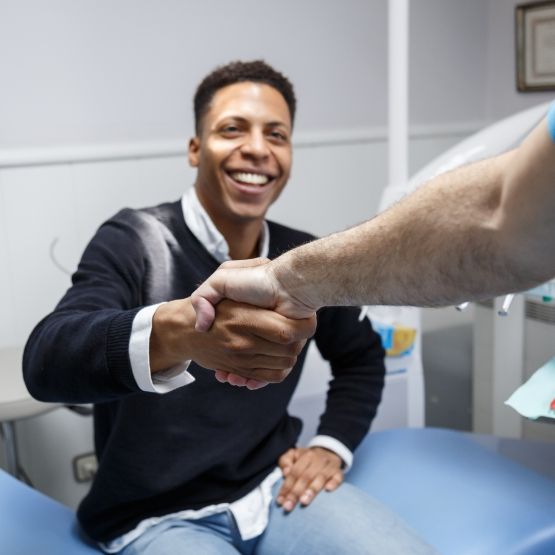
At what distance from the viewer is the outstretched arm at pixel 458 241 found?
66cm

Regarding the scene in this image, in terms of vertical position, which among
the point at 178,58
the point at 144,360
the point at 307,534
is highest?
the point at 178,58

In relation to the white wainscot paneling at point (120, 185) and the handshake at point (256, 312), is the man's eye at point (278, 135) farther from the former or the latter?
the white wainscot paneling at point (120, 185)

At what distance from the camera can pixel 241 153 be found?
143 cm

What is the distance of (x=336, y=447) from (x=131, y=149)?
104cm

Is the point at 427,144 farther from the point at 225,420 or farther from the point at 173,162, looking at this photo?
the point at 225,420

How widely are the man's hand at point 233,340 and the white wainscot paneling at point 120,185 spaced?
1.09m

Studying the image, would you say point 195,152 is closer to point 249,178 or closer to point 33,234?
point 249,178

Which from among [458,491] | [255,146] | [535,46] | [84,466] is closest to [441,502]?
[458,491]

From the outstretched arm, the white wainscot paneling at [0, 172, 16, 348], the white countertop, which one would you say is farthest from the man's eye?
the white wainscot paneling at [0, 172, 16, 348]

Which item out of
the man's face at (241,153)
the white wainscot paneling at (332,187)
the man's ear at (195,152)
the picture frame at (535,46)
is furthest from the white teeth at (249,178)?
the picture frame at (535,46)

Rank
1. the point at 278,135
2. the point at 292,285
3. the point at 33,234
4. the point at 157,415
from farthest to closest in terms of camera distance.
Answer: the point at 33,234 < the point at 278,135 < the point at 157,415 < the point at 292,285

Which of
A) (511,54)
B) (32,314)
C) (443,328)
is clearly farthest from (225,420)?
(511,54)

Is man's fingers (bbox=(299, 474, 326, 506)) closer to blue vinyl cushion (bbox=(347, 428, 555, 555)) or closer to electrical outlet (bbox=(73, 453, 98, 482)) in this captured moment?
blue vinyl cushion (bbox=(347, 428, 555, 555))

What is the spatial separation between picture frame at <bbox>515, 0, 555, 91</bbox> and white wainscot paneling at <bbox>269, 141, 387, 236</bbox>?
559 millimetres
